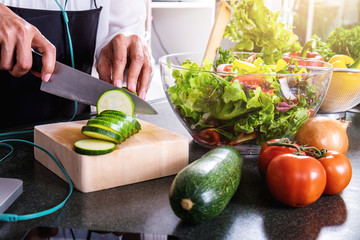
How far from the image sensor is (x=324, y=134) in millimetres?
1008

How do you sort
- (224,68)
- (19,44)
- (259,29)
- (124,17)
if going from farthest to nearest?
(124,17) → (259,29) → (224,68) → (19,44)

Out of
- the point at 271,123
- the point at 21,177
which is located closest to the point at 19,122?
the point at 21,177

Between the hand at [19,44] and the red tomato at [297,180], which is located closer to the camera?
the red tomato at [297,180]

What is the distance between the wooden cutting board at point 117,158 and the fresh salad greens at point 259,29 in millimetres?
731

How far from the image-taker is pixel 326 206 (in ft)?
2.70

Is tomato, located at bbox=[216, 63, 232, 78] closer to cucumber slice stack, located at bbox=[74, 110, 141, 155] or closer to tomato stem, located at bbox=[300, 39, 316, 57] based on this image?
cucumber slice stack, located at bbox=[74, 110, 141, 155]

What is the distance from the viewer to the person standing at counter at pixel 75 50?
134 cm

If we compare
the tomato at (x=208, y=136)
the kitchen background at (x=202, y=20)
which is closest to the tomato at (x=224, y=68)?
the tomato at (x=208, y=136)

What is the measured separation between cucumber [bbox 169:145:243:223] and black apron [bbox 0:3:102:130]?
0.78m

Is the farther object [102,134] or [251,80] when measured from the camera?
[251,80]

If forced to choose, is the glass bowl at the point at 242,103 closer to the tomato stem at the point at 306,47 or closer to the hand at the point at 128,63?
the hand at the point at 128,63

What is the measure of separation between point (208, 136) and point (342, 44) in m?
0.83

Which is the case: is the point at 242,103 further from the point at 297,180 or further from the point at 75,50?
the point at 75,50

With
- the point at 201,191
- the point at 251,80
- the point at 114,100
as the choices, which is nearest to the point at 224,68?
the point at 251,80
